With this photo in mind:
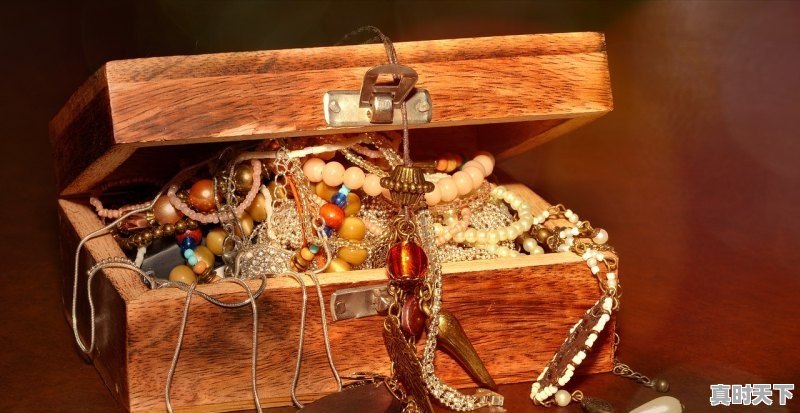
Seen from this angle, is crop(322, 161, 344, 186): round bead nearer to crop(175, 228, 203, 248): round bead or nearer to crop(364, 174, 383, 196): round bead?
crop(364, 174, 383, 196): round bead

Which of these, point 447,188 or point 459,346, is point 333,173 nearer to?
point 447,188

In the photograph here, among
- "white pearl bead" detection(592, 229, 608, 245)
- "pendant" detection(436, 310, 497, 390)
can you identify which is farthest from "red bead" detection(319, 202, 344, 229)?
"white pearl bead" detection(592, 229, 608, 245)

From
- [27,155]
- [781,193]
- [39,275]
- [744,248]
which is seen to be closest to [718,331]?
[744,248]

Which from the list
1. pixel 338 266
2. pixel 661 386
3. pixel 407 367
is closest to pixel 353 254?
pixel 338 266

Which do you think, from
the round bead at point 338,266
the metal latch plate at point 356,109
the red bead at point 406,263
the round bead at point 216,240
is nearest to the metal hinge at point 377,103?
the metal latch plate at point 356,109

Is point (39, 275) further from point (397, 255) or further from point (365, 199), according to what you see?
point (397, 255)

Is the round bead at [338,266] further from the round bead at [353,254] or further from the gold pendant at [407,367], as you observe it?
the gold pendant at [407,367]
